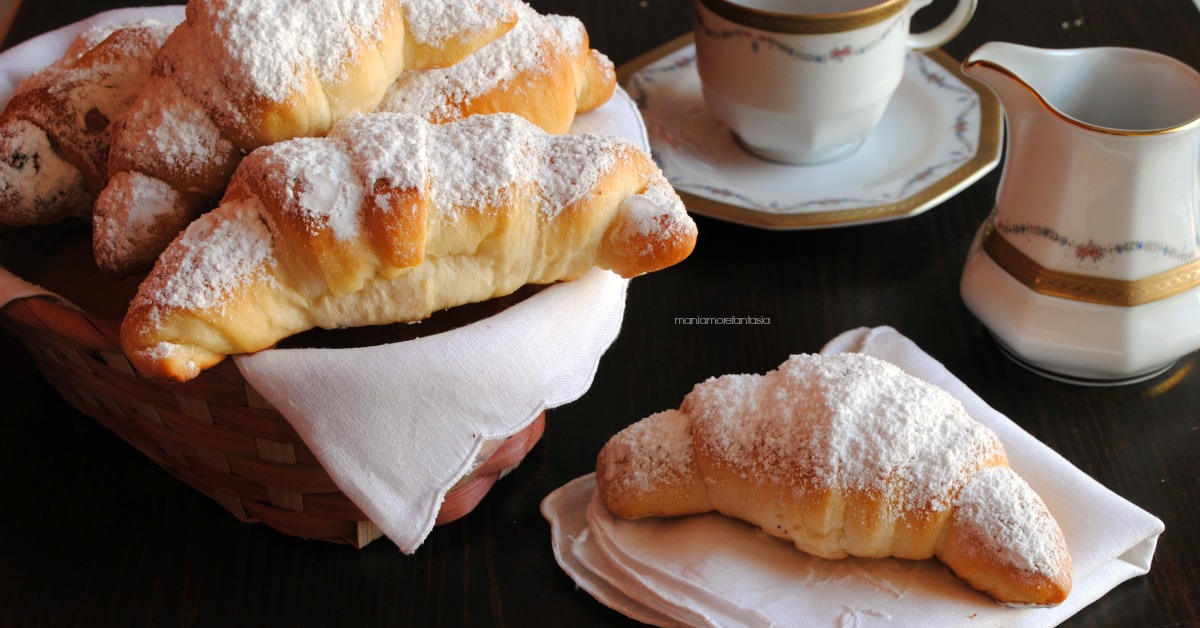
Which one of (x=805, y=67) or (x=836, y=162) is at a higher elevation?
(x=805, y=67)

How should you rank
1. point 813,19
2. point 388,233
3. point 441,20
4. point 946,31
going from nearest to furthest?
point 388,233, point 441,20, point 813,19, point 946,31

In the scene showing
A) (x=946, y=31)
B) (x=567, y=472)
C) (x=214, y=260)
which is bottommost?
(x=567, y=472)

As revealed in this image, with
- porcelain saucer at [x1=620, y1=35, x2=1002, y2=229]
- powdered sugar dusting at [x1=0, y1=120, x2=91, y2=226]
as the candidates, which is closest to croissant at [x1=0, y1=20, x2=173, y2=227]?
powdered sugar dusting at [x1=0, y1=120, x2=91, y2=226]

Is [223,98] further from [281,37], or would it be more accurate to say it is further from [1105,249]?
[1105,249]

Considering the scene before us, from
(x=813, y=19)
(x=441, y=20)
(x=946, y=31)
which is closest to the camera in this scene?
(x=441, y=20)

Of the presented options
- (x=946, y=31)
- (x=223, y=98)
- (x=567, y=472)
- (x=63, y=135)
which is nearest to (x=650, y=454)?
(x=567, y=472)

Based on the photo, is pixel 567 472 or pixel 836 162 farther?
pixel 836 162

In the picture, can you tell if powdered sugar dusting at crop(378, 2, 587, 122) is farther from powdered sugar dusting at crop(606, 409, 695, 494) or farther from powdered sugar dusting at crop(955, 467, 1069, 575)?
powdered sugar dusting at crop(955, 467, 1069, 575)

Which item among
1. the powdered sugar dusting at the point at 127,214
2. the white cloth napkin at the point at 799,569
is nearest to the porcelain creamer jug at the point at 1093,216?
the white cloth napkin at the point at 799,569

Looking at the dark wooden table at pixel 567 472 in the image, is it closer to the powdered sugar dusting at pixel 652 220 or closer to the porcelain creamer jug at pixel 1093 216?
the porcelain creamer jug at pixel 1093 216
